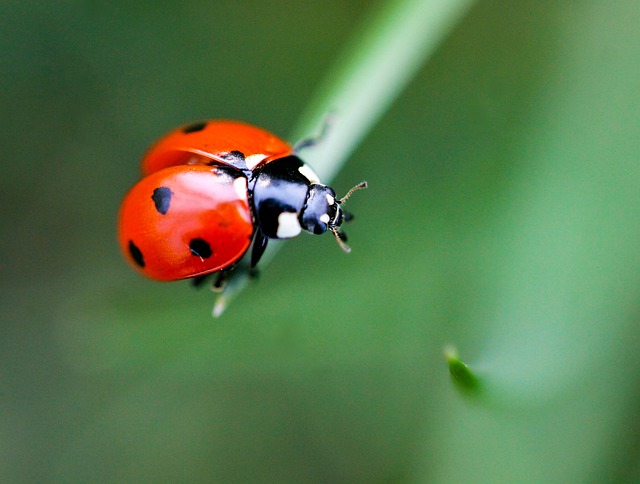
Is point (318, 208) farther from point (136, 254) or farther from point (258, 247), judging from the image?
point (136, 254)

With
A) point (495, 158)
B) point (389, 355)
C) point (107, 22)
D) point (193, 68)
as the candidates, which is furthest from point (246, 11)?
point (389, 355)

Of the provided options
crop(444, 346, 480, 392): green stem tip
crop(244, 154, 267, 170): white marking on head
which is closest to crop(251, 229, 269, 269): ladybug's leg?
crop(244, 154, 267, 170): white marking on head

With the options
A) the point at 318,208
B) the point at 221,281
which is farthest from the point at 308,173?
the point at 221,281

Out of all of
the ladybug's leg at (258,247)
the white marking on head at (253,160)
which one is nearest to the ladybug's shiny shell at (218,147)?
the white marking on head at (253,160)

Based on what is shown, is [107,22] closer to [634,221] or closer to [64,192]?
[64,192]

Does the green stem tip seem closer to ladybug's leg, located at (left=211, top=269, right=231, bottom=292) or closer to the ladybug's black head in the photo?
the ladybug's black head
